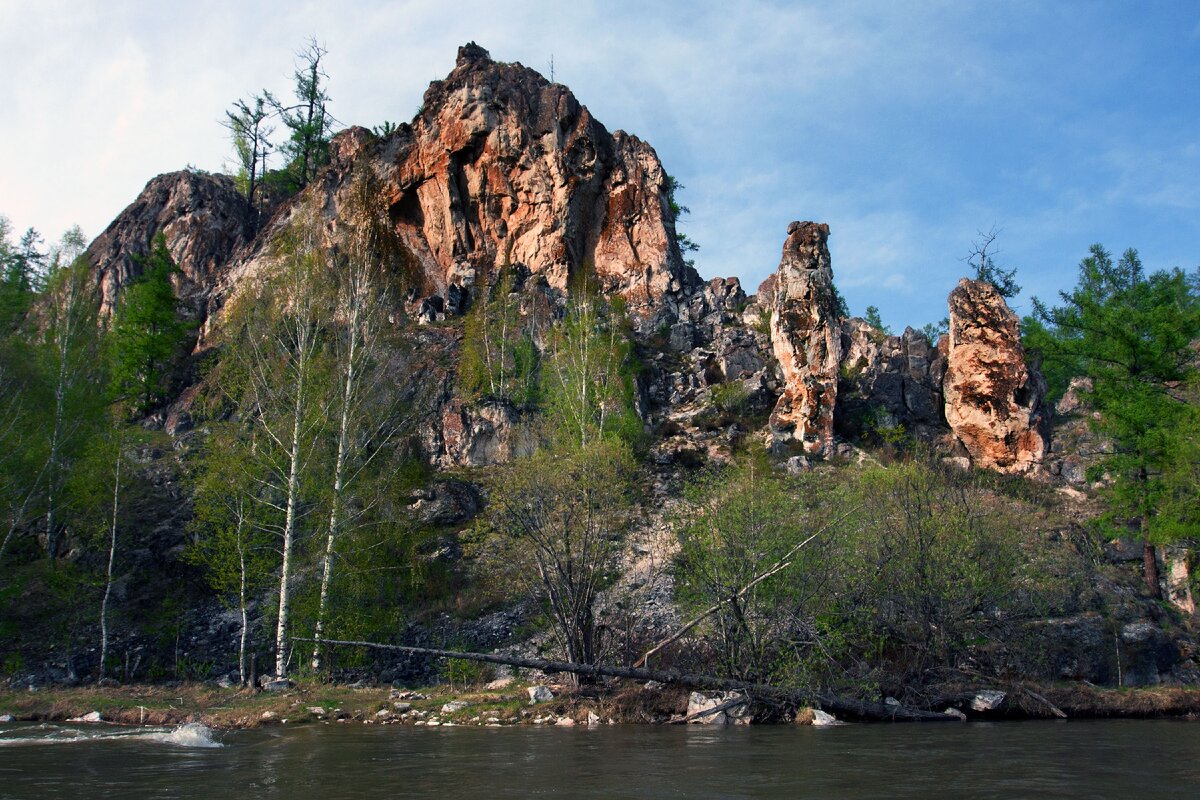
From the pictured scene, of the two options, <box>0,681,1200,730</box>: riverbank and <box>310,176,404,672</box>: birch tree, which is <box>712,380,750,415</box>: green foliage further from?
<box>0,681,1200,730</box>: riverbank

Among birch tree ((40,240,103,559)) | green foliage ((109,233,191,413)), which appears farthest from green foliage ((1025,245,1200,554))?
green foliage ((109,233,191,413))

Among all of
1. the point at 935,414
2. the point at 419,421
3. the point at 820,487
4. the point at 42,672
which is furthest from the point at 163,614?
the point at 935,414

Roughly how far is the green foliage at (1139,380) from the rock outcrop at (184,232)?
58.7 meters

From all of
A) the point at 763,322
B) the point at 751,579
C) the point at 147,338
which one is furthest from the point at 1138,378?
the point at 147,338

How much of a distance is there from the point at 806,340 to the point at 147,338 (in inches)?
1698

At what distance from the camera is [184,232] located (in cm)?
6494

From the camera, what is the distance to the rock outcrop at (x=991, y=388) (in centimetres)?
4256

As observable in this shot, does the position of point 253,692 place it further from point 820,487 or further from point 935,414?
point 935,414

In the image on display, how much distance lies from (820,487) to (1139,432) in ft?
57.0

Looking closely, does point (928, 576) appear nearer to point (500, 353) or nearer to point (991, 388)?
point (991, 388)

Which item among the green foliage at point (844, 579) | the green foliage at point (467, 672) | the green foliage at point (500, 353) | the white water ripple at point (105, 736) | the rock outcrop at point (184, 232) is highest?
the rock outcrop at point (184, 232)

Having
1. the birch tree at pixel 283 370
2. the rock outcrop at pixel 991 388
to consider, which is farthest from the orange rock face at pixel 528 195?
the birch tree at pixel 283 370

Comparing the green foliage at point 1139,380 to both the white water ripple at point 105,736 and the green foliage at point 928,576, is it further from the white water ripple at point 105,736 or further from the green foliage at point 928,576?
the white water ripple at point 105,736

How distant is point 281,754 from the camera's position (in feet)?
42.9
